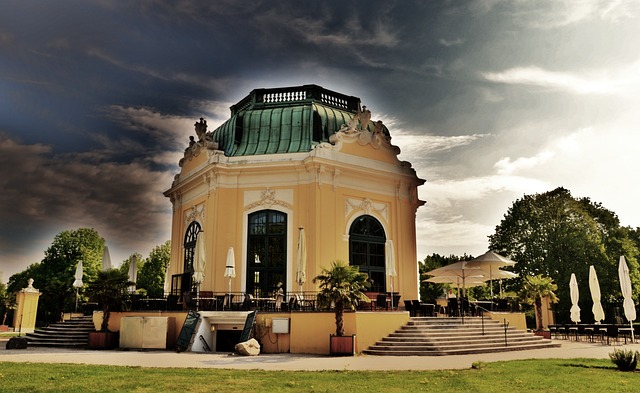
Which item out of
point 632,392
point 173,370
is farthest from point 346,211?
point 632,392

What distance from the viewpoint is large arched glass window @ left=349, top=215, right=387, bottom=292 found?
22812 millimetres

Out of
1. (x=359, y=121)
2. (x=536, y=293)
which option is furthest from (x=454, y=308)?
(x=359, y=121)

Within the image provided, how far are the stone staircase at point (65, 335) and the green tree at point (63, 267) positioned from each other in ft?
62.6

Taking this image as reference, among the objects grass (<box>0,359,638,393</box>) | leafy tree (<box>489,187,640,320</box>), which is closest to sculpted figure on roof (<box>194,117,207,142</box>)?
grass (<box>0,359,638,393</box>)

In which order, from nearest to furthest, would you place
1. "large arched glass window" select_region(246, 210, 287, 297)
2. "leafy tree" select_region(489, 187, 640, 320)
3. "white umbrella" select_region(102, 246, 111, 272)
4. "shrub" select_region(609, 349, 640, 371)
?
1. "shrub" select_region(609, 349, 640, 371)
2. "white umbrella" select_region(102, 246, 111, 272)
3. "large arched glass window" select_region(246, 210, 287, 297)
4. "leafy tree" select_region(489, 187, 640, 320)

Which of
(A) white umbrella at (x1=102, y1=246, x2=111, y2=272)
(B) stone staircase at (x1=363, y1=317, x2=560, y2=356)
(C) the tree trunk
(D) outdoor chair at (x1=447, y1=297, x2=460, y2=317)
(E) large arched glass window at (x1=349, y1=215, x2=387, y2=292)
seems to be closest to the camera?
(B) stone staircase at (x1=363, y1=317, x2=560, y2=356)

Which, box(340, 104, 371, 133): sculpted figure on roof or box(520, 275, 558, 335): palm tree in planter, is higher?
box(340, 104, 371, 133): sculpted figure on roof

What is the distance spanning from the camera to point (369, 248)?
23281 mm

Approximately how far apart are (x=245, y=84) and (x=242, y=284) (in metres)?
9.96

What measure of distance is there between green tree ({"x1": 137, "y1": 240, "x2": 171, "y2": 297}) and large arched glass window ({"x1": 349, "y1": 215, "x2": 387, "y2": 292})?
105ft

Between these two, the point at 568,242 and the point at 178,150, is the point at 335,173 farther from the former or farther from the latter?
the point at 568,242

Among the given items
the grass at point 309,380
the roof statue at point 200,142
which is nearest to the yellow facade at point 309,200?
the roof statue at point 200,142

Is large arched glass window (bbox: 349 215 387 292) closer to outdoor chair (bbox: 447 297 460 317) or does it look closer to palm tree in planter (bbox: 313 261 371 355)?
outdoor chair (bbox: 447 297 460 317)

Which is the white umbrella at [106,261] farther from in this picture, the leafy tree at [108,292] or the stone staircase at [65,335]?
the leafy tree at [108,292]
